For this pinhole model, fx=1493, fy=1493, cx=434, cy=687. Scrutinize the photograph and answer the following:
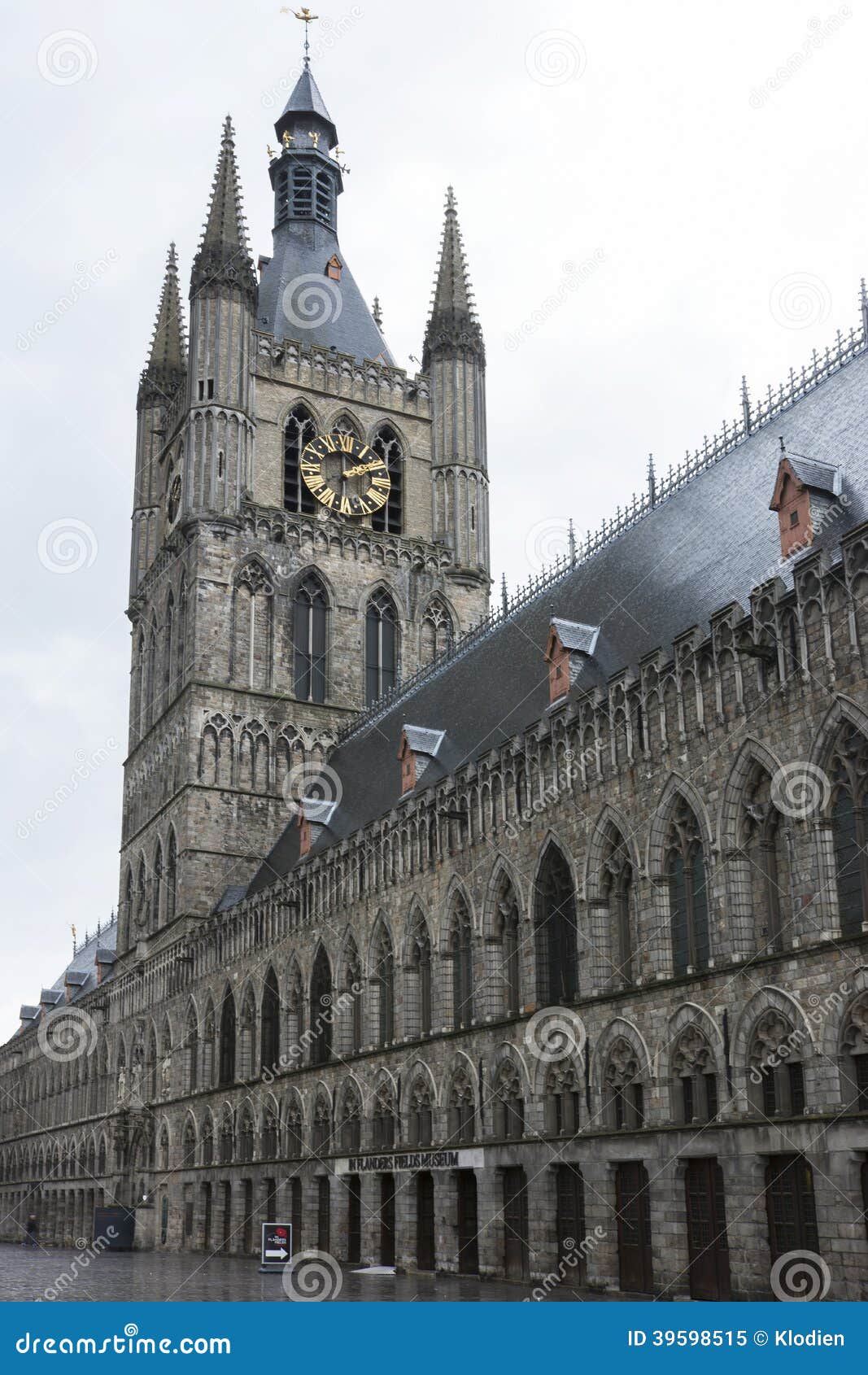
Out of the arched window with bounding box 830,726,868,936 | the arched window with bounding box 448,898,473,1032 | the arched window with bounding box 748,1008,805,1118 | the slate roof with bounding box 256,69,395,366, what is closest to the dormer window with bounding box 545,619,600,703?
the arched window with bounding box 448,898,473,1032

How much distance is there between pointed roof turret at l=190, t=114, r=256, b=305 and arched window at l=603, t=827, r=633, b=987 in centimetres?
3546

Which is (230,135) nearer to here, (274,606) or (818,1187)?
(274,606)

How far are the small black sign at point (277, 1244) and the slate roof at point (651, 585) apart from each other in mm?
11912

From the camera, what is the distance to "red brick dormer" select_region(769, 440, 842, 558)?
27359 mm

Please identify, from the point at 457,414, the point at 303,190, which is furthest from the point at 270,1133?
the point at 303,190

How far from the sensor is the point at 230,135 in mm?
59375

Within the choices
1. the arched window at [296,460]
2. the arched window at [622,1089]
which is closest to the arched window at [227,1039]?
the arched window at [296,460]

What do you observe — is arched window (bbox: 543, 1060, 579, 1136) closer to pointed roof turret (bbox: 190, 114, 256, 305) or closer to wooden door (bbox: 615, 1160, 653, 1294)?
wooden door (bbox: 615, 1160, 653, 1294)

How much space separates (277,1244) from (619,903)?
10.5m

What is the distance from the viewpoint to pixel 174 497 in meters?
59.3

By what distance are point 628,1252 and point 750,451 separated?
1781 centimetres

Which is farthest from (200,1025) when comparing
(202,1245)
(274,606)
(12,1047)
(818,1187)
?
(12,1047)
